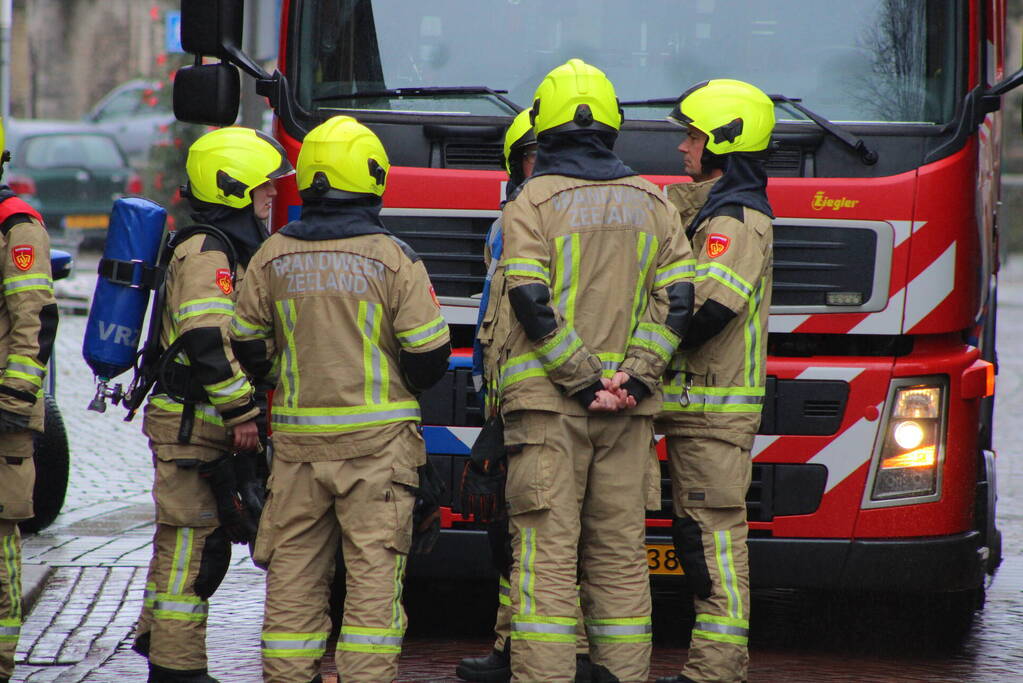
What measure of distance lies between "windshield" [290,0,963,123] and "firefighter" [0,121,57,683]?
3.98ft

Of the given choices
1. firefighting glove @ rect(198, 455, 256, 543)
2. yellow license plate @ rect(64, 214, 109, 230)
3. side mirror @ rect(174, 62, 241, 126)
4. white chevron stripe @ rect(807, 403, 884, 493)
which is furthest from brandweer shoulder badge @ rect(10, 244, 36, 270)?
yellow license plate @ rect(64, 214, 109, 230)

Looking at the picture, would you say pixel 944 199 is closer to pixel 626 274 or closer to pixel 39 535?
pixel 626 274

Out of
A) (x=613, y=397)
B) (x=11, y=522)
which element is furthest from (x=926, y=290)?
(x=11, y=522)

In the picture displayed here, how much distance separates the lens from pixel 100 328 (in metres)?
5.64

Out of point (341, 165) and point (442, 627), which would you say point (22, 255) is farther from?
point (442, 627)

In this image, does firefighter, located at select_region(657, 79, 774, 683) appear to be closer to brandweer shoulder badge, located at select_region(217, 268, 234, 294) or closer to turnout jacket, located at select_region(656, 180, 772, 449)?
turnout jacket, located at select_region(656, 180, 772, 449)

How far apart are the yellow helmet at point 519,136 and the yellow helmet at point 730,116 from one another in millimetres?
492

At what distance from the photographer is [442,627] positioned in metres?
6.90

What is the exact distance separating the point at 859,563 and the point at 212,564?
86.3 inches

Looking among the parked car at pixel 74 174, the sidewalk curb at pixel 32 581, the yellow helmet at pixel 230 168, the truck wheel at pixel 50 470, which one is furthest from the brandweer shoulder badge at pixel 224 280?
the parked car at pixel 74 174

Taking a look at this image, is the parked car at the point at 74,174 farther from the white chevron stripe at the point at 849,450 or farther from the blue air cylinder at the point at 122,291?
the white chevron stripe at the point at 849,450

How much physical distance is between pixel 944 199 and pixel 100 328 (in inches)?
111

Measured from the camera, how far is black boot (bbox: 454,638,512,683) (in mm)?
5996

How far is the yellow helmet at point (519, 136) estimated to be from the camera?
19.0ft
